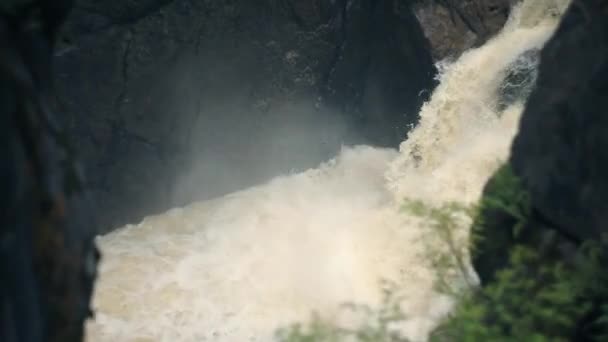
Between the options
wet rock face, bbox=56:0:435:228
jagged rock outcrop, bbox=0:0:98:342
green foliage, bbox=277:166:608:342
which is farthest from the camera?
wet rock face, bbox=56:0:435:228

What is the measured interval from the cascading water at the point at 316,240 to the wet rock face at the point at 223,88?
57 cm

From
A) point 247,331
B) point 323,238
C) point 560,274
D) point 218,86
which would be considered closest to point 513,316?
point 560,274

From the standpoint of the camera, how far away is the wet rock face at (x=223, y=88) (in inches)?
369

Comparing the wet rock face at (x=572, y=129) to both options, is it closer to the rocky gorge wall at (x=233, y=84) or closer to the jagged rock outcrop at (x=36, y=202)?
the jagged rock outcrop at (x=36, y=202)

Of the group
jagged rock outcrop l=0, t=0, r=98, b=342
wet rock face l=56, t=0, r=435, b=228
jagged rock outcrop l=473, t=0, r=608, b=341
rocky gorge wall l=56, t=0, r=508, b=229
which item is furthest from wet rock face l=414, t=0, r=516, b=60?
jagged rock outcrop l=0, t=0, r=98, b=342

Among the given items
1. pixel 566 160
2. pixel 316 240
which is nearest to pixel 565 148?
pixel 566 160

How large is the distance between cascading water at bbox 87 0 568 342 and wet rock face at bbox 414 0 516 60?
253 millimetres

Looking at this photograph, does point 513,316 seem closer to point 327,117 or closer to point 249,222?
point 249,222

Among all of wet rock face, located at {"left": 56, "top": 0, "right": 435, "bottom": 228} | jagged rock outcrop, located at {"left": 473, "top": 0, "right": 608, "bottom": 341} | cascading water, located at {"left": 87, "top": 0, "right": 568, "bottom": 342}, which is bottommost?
jagged rock outcrop, located at {"left": 473, "top": 0, "right": 608, "bottom": 341}

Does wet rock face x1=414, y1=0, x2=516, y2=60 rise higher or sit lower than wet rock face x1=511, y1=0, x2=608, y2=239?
higher

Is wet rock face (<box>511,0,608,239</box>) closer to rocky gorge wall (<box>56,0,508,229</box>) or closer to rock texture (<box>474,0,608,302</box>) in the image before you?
rock texture (<box>474,0,608,302</box>)

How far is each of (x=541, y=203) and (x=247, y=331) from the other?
4.02m

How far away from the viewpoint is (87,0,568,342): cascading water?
7641 millimetres

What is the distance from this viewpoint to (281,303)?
25.6 feet
